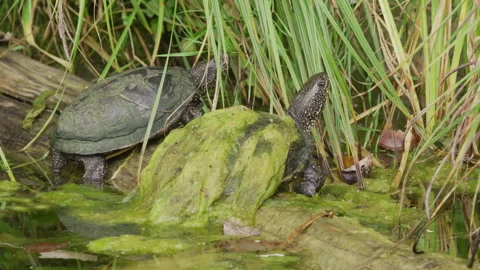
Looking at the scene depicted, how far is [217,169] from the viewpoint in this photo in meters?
3.51

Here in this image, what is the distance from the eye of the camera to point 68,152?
437cm

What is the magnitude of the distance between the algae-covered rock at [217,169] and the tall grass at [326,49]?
19 cm

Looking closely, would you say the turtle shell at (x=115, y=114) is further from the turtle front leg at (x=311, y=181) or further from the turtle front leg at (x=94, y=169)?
the turtle front leg at (x=311, y=181)

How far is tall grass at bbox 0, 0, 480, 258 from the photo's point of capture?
3.62 meters

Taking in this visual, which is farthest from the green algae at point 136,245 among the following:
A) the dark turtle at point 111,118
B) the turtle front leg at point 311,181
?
the dark turtle at point 111,118

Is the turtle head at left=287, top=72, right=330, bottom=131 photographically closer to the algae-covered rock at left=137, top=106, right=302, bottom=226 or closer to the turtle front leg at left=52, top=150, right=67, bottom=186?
the algae-covered rock at left=137, top=106, right=302, bottom=226

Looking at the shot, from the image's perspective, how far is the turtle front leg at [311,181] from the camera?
3.91m

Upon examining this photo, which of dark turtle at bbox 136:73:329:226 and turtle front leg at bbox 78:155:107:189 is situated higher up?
dark turtle at bbox 136:73:329:226

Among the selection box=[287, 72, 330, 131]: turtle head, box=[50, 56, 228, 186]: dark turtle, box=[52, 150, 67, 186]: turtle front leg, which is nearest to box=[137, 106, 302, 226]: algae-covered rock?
box=[287, 72, 330, 131]: turtle head

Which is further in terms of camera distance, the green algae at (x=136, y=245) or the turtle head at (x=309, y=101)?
the turtle head at (x=309, y=101)

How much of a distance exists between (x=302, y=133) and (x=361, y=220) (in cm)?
58

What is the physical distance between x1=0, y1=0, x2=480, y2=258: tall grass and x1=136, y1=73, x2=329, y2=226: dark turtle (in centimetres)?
20

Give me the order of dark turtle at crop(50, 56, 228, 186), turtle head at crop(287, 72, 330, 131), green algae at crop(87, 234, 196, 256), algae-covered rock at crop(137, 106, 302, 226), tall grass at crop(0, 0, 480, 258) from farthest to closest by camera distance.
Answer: dark turtle at crop(50, 56, 228, 186) → turtle head at crop(287, 72, 330, 131) → tall grass at crop(0, 0, 480, 258) → algae-covered rock at crop(137, 106, 302, 226) → green algae at crop(87, 234, 196, 256)

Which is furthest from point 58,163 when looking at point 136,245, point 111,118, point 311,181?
point 136,245
